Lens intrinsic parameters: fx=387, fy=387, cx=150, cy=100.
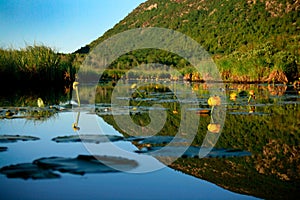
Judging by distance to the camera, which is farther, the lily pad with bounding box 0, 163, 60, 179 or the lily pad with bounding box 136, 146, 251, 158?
the lily pad with bounding box 136, 146, 251, 158

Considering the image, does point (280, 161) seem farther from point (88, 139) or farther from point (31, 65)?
point (31, 65)

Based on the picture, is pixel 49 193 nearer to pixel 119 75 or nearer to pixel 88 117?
pixel 88 117

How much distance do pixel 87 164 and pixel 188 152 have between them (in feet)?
2.89

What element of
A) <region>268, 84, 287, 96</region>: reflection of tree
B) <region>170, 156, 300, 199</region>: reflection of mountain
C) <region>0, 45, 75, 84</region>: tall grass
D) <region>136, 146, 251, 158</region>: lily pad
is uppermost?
<region>0, 45, 75, 84</region>: tall grass

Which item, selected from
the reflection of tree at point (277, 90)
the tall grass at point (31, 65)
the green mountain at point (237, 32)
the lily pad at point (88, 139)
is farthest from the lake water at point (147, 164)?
the green mountain at point (237, 32)

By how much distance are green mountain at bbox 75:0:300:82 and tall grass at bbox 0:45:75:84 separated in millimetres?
10358

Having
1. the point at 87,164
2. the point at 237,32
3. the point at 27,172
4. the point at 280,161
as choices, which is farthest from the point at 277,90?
the point at 237,32

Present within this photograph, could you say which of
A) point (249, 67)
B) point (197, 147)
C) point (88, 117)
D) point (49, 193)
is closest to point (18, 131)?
point (88, 117)

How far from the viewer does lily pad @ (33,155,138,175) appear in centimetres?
252

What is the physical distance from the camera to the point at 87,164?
262 cm

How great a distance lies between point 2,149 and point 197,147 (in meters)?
1.64

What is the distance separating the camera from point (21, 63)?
571 inches

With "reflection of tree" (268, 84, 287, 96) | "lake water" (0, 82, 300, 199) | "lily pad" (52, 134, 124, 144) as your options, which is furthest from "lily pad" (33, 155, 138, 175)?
"reflection of tree" (268, 84, 287, 96)

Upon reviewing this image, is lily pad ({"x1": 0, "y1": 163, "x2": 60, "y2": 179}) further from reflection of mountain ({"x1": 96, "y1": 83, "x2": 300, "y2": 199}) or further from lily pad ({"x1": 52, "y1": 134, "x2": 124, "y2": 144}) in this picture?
lily pad ({"x1": 52, "y1": 134, "x2": 124, "y2": 144})
